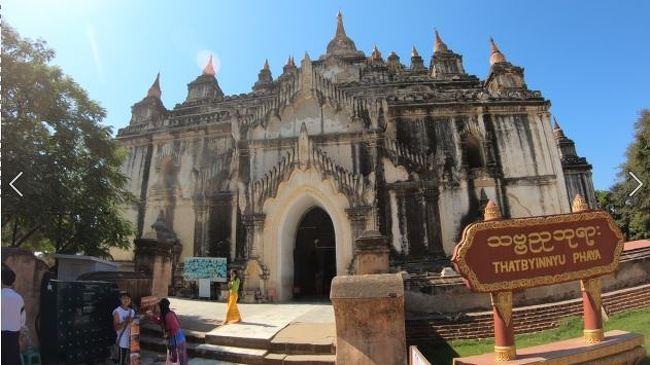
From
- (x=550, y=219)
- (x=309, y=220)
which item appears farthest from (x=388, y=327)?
(x=309, y=220)

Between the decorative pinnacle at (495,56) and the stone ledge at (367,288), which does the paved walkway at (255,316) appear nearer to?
the stone ledge at (367,288)

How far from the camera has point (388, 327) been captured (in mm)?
6035

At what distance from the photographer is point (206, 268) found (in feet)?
55.7

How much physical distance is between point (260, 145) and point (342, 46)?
1480 centimetres

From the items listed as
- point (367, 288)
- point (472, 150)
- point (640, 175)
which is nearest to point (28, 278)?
point (367, 288)

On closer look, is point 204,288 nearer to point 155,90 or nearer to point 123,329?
point 123,329

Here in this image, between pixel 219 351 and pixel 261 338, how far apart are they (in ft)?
2.69

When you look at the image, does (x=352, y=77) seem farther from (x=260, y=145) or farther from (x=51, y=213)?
(x=51, y=213)

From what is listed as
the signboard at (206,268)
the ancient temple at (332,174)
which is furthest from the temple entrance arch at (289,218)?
the signboard at (206,268)

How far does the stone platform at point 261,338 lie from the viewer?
7445 millimetres

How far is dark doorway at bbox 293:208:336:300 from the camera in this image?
17281 mm

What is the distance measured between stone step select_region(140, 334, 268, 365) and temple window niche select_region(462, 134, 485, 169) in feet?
46.0

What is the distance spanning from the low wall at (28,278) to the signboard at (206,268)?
32.0 ft

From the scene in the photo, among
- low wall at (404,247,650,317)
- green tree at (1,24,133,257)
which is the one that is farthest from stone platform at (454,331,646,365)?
green tree at (1,24,133,257)
